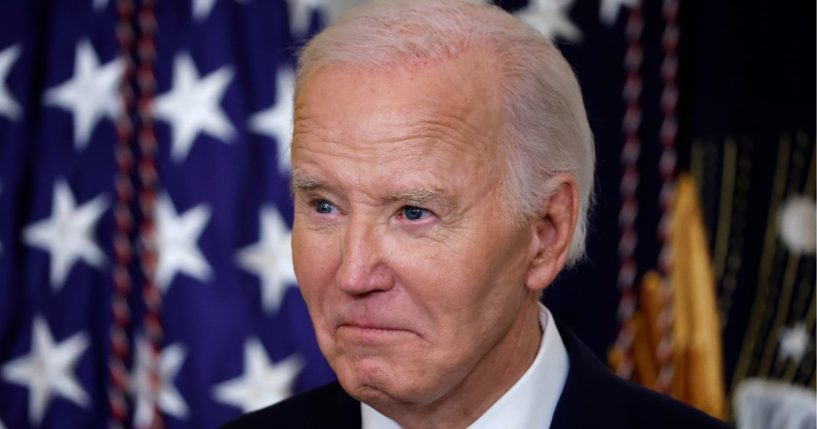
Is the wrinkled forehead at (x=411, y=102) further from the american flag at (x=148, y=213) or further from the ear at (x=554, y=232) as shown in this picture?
the american flag at (x=148, y=213)

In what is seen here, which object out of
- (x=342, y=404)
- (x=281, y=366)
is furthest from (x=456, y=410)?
(x=281, y=366)

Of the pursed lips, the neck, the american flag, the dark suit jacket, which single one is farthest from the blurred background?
the pursed lips

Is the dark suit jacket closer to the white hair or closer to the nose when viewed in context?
the white hair

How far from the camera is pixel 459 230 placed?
6.26 ft

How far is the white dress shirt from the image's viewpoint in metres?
2.08

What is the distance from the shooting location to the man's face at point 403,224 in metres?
1.87

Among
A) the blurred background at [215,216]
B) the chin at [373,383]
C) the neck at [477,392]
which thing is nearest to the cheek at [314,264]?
the chin at [373,383]

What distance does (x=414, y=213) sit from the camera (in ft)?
6.23

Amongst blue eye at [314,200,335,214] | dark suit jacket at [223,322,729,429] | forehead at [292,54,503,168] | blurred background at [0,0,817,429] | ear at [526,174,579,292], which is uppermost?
forehead at [292,54,503,168]

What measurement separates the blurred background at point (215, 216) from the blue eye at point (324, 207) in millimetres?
2179

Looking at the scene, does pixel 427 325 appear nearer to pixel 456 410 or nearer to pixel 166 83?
pixel 456 410

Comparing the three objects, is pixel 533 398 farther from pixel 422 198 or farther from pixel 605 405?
pixel 422 198

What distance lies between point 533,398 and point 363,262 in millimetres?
465

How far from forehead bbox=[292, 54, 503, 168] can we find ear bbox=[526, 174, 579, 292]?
191 millimetres
